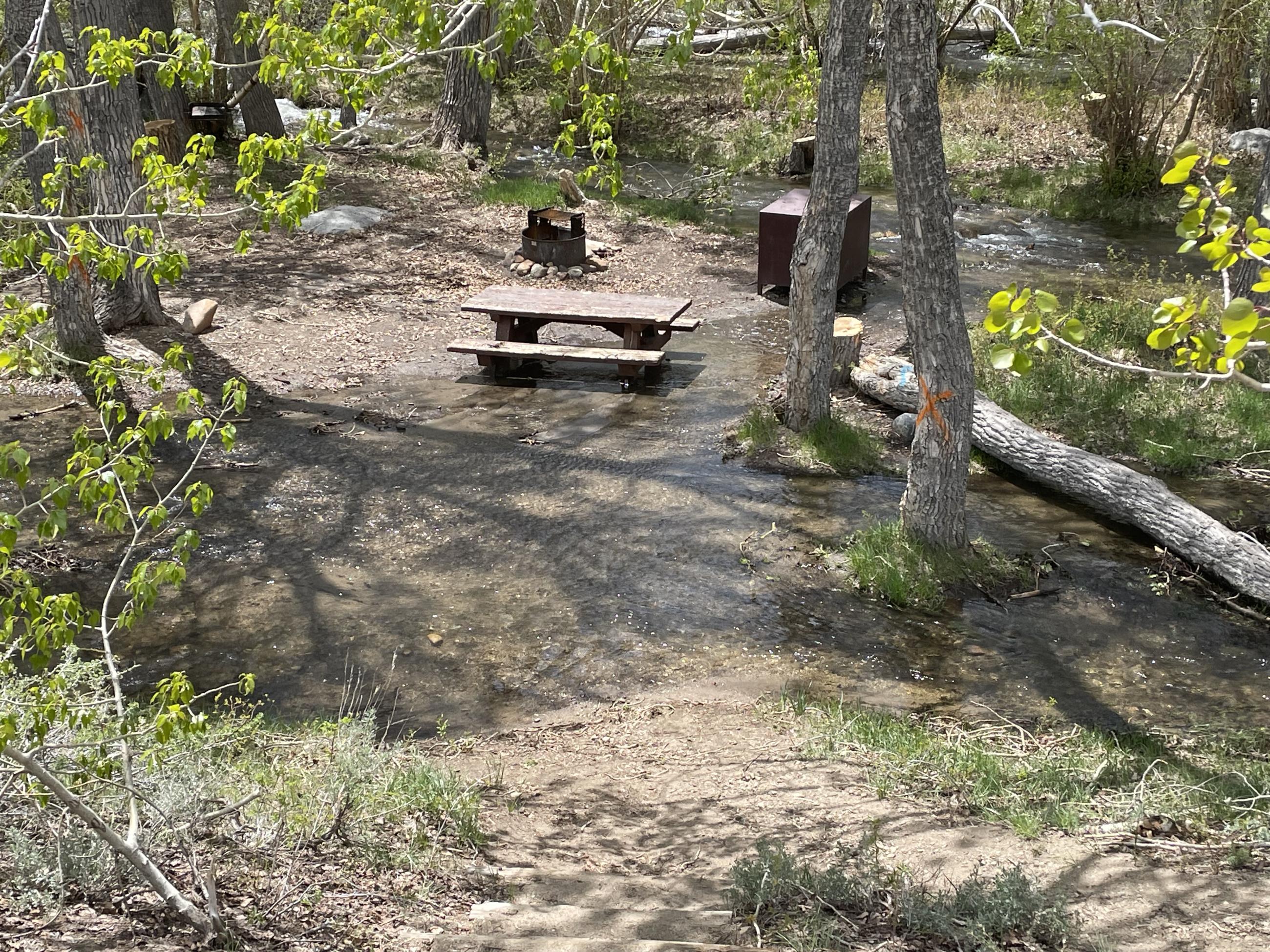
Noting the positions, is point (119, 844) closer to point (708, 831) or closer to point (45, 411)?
point (708, 831)

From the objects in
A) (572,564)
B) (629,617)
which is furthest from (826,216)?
(629,617)

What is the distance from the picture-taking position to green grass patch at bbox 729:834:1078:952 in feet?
11.7

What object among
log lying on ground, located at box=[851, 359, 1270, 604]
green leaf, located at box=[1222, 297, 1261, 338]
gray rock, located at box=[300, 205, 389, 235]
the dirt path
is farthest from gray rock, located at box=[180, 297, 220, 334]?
green leaf, located at box=[1222, 297, 1261, 338]

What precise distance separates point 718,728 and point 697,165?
15217 millimetres

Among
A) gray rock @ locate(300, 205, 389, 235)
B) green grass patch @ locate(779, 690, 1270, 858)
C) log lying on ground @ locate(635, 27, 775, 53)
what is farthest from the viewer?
log lying on ground @ locate(635, 27, 775, 53)

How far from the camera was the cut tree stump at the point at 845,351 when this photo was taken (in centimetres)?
1047

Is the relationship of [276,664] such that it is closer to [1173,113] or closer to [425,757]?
[425,757]

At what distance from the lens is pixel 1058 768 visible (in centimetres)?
525

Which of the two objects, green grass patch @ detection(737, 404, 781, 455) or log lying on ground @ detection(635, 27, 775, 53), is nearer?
green grass patch @ detection(737, 404, 781, 455)

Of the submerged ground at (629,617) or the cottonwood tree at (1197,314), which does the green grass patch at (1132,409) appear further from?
the cottonwood tree at (1197,314)

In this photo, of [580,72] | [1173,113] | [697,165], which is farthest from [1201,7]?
[580,72]

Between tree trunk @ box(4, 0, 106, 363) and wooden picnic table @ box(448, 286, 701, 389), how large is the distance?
3.22 metres

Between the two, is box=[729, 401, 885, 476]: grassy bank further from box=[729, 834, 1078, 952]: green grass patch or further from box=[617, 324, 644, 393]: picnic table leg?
box=[729, 834, 1078, 952]: green grass patch

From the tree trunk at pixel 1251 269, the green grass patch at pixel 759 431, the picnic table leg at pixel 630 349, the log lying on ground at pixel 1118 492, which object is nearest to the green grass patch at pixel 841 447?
the green grass patch at pixel 759 431
